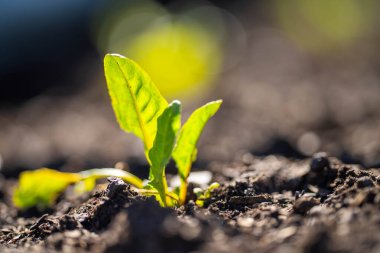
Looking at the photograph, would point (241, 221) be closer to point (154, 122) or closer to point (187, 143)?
point (187, 143)

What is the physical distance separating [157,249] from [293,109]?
303 centimetres

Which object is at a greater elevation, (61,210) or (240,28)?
(240,28)

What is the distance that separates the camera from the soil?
125 cm

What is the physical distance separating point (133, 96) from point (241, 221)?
55cm

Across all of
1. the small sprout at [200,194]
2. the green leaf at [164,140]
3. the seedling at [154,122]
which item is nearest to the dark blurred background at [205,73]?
the small sprout at [200,194]

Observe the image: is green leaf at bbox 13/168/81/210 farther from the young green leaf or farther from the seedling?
the young green leaf

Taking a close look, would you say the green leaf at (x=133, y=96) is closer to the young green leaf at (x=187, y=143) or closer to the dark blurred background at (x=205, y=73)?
the young green leaf at (x=187, y=143)

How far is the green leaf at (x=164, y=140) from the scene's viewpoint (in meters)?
1.56

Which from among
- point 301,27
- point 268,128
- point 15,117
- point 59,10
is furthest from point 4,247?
point 59,10

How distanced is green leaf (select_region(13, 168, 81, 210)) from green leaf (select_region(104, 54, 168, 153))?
473 mm

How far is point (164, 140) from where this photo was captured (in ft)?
5.26

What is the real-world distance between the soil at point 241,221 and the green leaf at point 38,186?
0.11 m

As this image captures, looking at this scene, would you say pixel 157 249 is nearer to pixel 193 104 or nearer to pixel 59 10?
pixel 193 104

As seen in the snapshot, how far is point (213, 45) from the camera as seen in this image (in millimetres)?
6359
